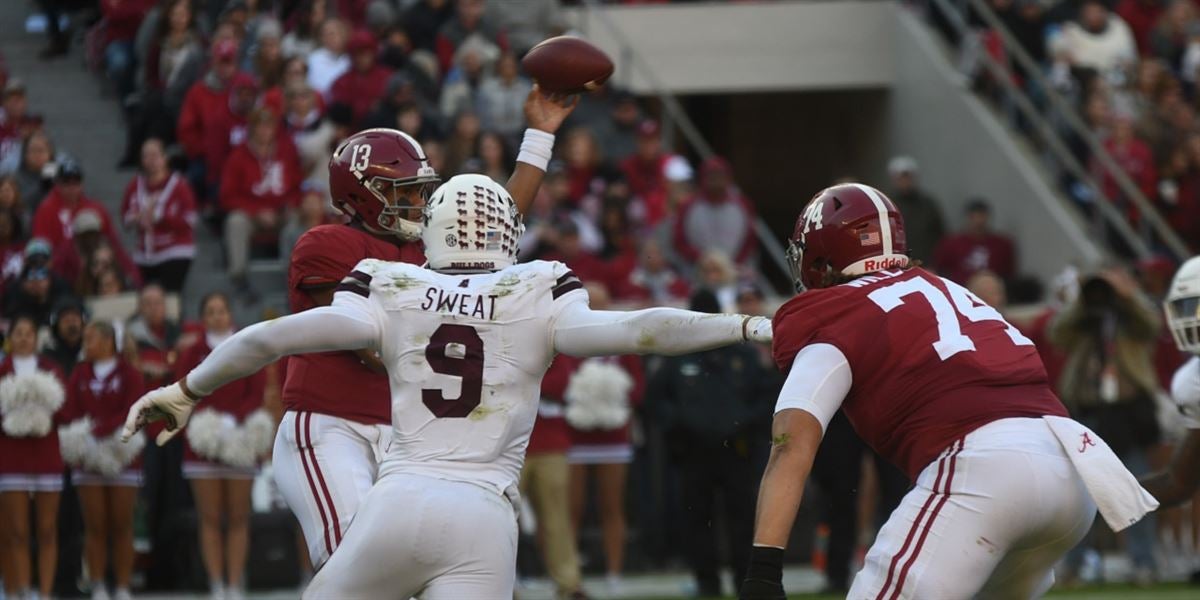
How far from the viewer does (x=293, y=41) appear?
14.6m

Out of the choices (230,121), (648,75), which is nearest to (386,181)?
(230,121)

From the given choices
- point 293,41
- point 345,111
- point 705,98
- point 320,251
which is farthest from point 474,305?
point 705,98

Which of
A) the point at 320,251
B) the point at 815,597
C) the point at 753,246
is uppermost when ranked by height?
the point at 320,251

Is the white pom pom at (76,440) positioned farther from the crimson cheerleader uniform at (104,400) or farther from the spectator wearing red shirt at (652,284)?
the spectator wearing red shirt at (652,284)

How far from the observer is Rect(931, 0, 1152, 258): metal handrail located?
48.4ft

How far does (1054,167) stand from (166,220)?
724 cm

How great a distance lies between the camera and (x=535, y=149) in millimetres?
6898

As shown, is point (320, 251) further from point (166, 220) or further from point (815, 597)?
point (166, 220)

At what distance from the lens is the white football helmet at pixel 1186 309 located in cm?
655

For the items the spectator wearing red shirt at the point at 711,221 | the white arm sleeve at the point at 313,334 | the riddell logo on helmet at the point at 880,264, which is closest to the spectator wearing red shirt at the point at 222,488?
the spectator wearing red shirt at the point at 711,221

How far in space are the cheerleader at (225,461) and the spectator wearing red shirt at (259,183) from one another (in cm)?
208

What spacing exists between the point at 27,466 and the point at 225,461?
1.06 metres

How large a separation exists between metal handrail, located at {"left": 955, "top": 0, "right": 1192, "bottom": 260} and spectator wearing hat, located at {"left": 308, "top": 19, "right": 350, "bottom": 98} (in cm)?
558

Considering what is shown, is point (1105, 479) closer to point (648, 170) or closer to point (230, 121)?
point (230, 121)
